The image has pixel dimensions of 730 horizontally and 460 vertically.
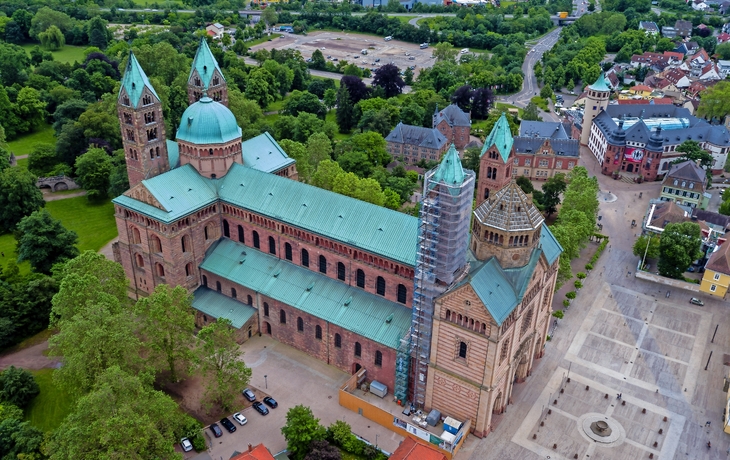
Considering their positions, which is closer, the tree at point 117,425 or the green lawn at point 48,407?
the tree at point 117,425

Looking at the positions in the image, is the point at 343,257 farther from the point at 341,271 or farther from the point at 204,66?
the point at 204,66

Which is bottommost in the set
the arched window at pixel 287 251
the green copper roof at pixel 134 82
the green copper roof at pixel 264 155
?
the arched window at pixel 287 251

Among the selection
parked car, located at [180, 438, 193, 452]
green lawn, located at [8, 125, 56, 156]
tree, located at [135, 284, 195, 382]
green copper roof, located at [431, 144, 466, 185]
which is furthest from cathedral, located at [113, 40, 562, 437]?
green lawn, located at [8, 125, 56, 156]

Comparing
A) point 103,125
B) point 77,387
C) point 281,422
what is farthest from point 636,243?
point 103,125

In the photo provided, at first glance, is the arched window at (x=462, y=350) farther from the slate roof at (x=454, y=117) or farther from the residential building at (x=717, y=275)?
the slate roof at (x=454, y=117)

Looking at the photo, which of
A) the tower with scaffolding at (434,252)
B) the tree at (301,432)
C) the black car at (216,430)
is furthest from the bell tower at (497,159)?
the black car at (216,430)

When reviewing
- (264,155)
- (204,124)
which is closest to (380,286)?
(264,155)

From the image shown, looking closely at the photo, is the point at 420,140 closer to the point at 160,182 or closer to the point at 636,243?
the point at 636,243
